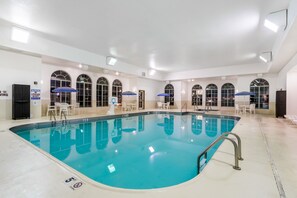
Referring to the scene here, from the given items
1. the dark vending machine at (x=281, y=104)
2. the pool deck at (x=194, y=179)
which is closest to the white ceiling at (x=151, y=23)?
the dark vending machine at (x=281, y=104)

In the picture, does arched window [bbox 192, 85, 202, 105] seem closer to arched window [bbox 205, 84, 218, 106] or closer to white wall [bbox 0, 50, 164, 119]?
arched window [bbox 205, 84, 218, 106]

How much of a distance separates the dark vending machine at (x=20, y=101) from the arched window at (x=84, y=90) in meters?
3.44

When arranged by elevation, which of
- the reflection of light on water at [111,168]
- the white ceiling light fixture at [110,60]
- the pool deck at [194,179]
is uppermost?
the white ceiling light fixture at [110,60]

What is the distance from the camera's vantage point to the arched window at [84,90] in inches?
408

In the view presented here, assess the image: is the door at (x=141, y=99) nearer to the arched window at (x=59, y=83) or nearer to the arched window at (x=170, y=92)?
the arched window at (x=170, y=92)

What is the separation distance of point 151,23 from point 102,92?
7621 mm

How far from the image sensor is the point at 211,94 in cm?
1522

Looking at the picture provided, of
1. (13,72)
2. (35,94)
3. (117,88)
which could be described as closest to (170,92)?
(117,88)

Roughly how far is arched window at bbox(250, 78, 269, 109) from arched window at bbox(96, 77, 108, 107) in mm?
11055

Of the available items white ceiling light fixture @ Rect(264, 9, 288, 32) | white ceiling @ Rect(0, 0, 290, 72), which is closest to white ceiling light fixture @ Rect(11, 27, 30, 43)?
white ceiling @ Rect(0, 0, 290, 72)

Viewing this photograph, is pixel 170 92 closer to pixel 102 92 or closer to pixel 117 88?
pixel 117 88

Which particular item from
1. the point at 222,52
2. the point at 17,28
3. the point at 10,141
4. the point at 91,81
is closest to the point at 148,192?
the point at 10,141

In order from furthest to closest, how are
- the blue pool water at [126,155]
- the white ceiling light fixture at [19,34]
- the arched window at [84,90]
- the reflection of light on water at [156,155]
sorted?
the arched window at [84,90] → the white ceiling light fixture at [19,34] → the reflection of light on water at [156,155] → the blue pool water at [126,155]

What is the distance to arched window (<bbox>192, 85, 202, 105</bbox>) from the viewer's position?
51.5 feet
